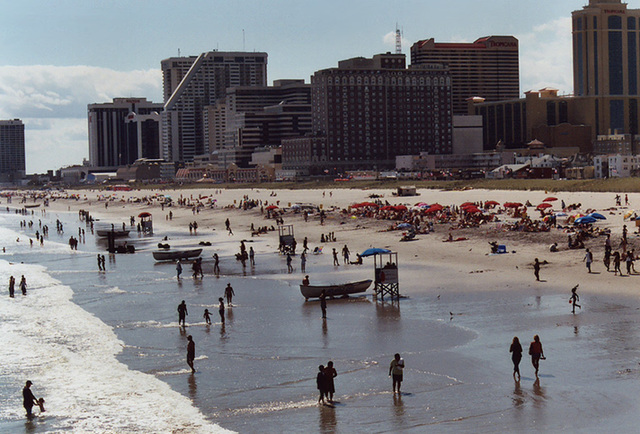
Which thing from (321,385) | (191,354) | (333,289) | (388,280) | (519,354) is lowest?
(321,385)

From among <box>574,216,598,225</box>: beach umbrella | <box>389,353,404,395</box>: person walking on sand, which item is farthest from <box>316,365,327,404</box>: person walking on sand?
<box>574,216,598,225</box>: beach umbrella

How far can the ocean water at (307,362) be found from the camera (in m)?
22.8

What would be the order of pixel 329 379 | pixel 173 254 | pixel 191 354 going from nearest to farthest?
pixel 329 379
pixel 191 354
pixel 173 254

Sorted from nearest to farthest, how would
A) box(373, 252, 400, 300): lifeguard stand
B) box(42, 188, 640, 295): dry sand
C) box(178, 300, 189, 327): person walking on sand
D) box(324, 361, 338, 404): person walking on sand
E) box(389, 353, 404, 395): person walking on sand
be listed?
box(324, 361, 338, 404): person walking on sand < box(389, 353, 404, 395): person walking on sand < box(178, 300, 189, 327): person walking on sand < box(373, 252, 400, 300): lifeguard stand < box(42, 188, 640, 295): dry sand

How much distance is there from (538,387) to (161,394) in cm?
1112

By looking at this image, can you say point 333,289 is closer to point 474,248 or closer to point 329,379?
point 474,248

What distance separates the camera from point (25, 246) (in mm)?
84562

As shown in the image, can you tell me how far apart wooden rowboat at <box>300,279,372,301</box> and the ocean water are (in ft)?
2.12

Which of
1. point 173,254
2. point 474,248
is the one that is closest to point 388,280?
point 474,248

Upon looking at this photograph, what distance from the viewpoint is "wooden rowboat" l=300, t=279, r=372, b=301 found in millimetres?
41625

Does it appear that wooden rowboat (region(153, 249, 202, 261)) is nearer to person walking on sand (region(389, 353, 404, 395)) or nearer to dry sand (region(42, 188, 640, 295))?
dry sand (region(42, 188, 640, 295))

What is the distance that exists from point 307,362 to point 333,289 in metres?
12.8

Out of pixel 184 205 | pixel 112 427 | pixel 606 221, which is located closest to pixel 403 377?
pixel 112 427

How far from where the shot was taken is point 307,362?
29.0 metres
